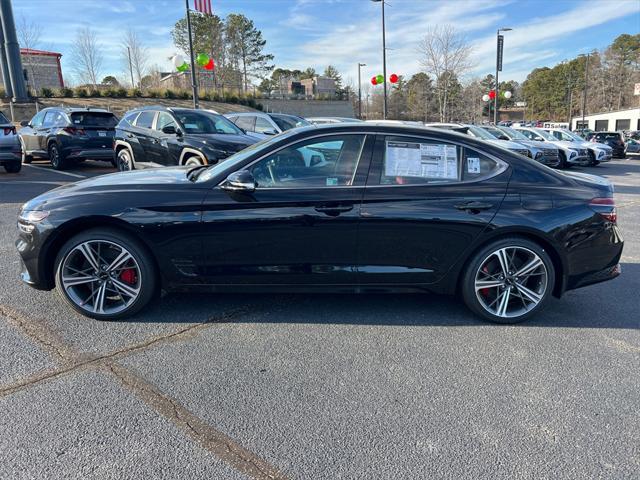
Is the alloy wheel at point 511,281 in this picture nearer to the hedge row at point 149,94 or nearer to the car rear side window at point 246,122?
the car rear side window at point 246,122

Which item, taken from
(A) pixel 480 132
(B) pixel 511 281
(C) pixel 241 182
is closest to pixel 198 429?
(C) pixel 241 182

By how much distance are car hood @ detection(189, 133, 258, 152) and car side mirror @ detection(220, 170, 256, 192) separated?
17.2 ft

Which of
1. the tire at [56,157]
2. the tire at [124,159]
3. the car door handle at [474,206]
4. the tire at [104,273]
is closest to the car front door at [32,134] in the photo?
the tire at [56,157]

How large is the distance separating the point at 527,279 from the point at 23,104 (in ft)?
81.7

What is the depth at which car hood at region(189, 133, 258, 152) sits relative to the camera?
847 centimetres

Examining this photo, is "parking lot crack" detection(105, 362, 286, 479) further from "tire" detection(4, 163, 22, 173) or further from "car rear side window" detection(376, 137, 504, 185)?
"tire" detection(4, 163, 22, 173)

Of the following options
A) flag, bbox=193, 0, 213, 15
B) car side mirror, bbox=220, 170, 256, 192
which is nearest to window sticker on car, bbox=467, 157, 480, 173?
car side mirror, bbox=220, 170, 256, 192

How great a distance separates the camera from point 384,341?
339cm

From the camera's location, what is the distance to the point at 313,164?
3.61 metres

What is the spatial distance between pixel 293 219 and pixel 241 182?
47cm

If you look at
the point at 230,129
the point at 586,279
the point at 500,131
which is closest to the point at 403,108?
the point at 500,131

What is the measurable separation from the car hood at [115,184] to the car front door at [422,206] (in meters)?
1.53

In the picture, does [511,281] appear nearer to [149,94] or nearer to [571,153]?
[571,153]

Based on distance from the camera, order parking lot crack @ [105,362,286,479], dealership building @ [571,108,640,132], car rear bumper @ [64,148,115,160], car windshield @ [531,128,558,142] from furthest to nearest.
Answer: dealership building @ [571,108,640,132] < car windshield @ [531,128,558,142] < car rear bumper @ [64,148,115,160] < parking lot crack @ [105,362,286,479]
